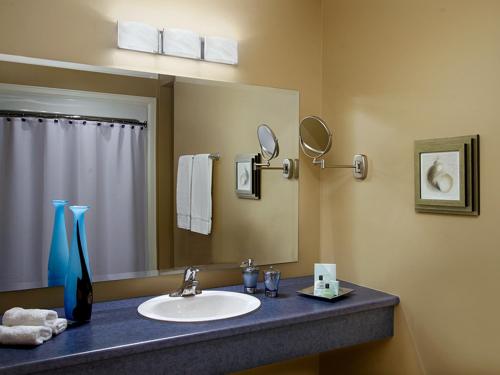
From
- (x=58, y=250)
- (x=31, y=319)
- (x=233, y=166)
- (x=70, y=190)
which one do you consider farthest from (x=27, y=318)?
(x=233, y=166)

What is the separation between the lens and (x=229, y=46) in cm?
209

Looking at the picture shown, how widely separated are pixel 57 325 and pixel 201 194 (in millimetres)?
863

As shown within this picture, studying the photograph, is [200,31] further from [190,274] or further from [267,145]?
[190,274]

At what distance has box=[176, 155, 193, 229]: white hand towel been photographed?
6.60 feet

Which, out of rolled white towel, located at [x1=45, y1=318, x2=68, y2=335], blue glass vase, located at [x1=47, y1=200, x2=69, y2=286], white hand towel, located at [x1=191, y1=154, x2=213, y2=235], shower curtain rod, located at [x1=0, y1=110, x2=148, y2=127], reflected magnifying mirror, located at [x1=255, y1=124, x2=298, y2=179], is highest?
shower curtain rod, located at [x1=0, y1=110, x2=148, y2=127]

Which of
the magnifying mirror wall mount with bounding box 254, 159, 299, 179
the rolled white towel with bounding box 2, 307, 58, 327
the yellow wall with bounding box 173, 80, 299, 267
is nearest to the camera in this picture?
the rolled white towel with bounding box 2, 307, 58, 327

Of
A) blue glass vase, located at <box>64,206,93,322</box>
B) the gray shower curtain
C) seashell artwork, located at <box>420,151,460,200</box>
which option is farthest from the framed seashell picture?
blue glass vase, located at <box>64,206,93,322</box>

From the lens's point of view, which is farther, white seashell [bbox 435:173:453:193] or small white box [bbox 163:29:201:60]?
small white box [bbox 163:29:201:60]

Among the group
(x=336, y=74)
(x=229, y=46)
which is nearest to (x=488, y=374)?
(x=336, y=74)

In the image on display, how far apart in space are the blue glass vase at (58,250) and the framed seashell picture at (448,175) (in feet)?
4.77

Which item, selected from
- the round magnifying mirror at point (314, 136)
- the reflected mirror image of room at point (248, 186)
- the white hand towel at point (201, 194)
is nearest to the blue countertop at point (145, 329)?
the reflected mirror image of room at point (248, 186)

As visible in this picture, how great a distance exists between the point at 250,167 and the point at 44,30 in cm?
109

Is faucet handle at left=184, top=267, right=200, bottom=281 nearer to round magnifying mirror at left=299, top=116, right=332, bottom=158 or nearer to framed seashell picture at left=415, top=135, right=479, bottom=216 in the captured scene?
round magnifying mirror at left=299, top=116, right=332, bottom=158

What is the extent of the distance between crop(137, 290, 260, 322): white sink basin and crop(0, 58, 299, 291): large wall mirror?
182 mm
